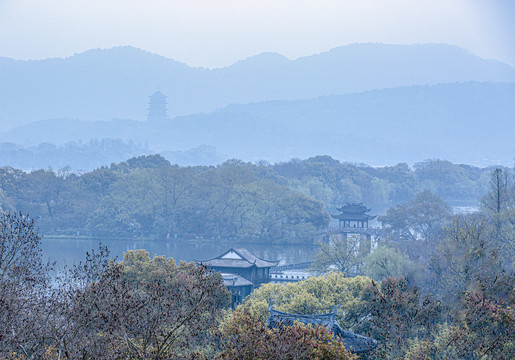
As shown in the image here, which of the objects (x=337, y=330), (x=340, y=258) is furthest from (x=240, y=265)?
(x=337, y=330)

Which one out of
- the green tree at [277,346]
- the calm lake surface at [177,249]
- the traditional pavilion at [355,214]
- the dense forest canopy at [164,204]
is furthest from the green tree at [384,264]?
the traditional pavilion at [355,214]

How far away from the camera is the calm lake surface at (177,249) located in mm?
49000

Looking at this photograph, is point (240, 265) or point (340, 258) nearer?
point (240, 265)

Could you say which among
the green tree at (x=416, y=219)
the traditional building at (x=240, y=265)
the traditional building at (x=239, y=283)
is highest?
the green tree at (x=416, y=219)

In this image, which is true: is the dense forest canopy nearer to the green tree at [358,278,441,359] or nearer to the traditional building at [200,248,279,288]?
the traditional building at [200,248,279,288]

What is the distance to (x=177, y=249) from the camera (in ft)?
176

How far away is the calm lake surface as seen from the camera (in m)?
49.0

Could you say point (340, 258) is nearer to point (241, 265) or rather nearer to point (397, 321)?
point (241, 265)

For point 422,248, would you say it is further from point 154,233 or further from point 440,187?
point 440,187

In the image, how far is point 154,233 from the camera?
197ft

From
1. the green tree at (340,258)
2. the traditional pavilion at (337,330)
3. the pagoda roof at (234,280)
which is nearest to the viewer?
the traditional pavilion at (337,330)

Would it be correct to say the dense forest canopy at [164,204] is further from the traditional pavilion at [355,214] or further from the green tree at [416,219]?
the green tree at [416,219]

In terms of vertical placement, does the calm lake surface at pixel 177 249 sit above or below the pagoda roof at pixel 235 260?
below

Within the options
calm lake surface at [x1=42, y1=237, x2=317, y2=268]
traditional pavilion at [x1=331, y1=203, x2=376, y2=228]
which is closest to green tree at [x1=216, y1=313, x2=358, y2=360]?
calm lake surface at [x1=42, y1=237, x2=317, y2=268]
